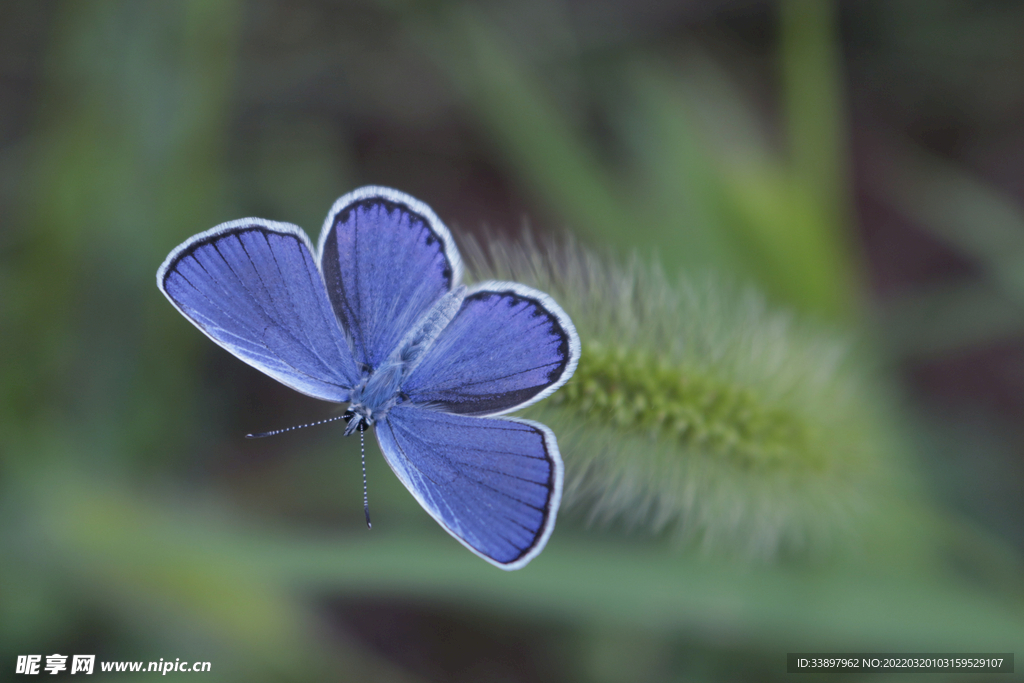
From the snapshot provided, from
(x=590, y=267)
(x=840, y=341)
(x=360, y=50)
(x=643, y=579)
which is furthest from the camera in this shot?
(x=360, y=50)

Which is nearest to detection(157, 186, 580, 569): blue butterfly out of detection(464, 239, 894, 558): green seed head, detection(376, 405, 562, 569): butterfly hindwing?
detection(376, 405, 562, 569): butterfly hindwing

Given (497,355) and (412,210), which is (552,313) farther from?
(412,210)

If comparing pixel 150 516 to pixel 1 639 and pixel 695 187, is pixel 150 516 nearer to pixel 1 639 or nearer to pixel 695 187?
pixel 1 639

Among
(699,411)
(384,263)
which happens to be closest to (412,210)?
(384,263)

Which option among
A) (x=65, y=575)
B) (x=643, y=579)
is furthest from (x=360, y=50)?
(x=643, y=579)

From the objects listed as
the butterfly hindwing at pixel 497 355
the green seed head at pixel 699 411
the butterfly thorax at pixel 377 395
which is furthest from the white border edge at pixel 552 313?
the butterfly thorax at pixel 377 395

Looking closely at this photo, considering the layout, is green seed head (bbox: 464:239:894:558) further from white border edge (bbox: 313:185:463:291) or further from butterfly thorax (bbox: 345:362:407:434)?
butterfly thorax (bbox: 345:362:407:434)

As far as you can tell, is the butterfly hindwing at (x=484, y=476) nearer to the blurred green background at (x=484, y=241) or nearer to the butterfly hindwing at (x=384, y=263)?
the butterfly hindwing at (x=384, y=263)
